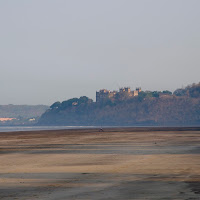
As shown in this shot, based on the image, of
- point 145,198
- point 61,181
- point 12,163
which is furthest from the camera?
point 12,163

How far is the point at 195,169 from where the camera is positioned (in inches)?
797

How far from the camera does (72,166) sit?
23.3 m

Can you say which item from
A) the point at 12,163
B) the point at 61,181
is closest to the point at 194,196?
the point at 61,181

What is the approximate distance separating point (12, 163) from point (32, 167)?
2817mm

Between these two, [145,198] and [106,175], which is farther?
[106,175]

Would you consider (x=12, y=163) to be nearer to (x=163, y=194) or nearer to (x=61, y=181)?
(x=61, y=181)

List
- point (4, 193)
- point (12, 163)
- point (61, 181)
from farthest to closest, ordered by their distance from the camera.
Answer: point (12, 163) → point (61, 181) → point (4, 193)

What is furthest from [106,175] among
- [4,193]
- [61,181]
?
[4,193]

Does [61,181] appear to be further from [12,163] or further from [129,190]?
[12,163]

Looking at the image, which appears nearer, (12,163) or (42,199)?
(42,199)

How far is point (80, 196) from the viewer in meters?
14.1

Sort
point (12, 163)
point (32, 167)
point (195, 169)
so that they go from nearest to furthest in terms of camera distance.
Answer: point (195, 169), point (32, 167), point (12, 163)

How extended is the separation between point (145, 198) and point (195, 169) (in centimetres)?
744

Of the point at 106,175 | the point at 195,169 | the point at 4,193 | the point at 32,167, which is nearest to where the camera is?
the point at 4,193
